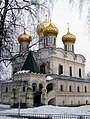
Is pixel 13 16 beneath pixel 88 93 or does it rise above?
above

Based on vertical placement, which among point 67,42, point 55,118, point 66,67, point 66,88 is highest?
point 67,42

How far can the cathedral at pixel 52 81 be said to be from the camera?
31219mm

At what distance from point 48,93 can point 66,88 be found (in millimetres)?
4434

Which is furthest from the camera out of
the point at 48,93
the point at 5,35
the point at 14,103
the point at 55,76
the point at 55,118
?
the point at 55,76

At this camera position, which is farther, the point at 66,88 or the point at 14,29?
the point at 66,88

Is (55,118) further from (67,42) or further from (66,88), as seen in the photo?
(67,42)

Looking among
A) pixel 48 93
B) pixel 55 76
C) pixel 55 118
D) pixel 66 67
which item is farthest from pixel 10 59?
pixel 66 67

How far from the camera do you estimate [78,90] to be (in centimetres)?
3916

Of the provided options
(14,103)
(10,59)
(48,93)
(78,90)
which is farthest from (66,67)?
(10,59)

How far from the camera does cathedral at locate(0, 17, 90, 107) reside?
102ft

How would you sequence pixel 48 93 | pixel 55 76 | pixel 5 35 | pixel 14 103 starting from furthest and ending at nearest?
pixel 55 76 → pixel 48 93 → pixel 14 103 → pixel 5 35

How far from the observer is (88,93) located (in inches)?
1607

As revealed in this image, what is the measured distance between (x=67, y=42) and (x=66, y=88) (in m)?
8.77

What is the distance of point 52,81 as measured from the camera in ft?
114
